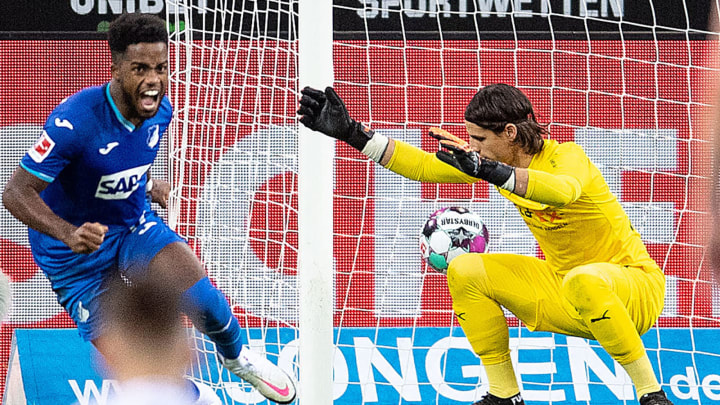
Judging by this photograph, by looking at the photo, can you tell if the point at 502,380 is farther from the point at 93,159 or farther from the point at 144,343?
the point at 93,159

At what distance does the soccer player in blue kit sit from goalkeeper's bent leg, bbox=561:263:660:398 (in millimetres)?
1214

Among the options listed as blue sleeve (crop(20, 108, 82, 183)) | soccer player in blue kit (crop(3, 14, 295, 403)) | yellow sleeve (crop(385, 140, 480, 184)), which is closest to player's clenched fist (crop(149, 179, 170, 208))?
soccer player in blue kit (crop(3, 14, 295, 403))

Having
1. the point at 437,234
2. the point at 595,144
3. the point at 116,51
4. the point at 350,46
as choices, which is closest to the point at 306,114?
the point at 116,51

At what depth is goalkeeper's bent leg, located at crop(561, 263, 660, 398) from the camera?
376 cm

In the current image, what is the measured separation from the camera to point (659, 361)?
5.42m

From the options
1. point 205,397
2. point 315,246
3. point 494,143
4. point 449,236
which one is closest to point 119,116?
point 315,246

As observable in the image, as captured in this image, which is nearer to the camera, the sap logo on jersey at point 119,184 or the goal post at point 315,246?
the sap logo on jersey at point 119,184

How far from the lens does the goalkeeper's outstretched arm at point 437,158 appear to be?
11.9ft

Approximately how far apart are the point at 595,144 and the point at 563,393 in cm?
131

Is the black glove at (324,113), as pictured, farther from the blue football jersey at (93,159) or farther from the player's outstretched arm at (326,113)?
the blue football jersey at (93,159)

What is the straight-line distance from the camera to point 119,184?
3748mm

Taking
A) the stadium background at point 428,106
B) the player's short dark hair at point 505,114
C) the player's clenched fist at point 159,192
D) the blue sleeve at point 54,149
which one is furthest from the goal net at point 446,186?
the blue sleeve at point 54,149

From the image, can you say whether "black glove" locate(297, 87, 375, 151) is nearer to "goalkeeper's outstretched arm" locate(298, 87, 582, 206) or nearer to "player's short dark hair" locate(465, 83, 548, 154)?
"goalkeeper's outstretched arm" locate(298, 87, 582, 206)

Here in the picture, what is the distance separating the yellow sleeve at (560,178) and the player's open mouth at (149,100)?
129 cm
